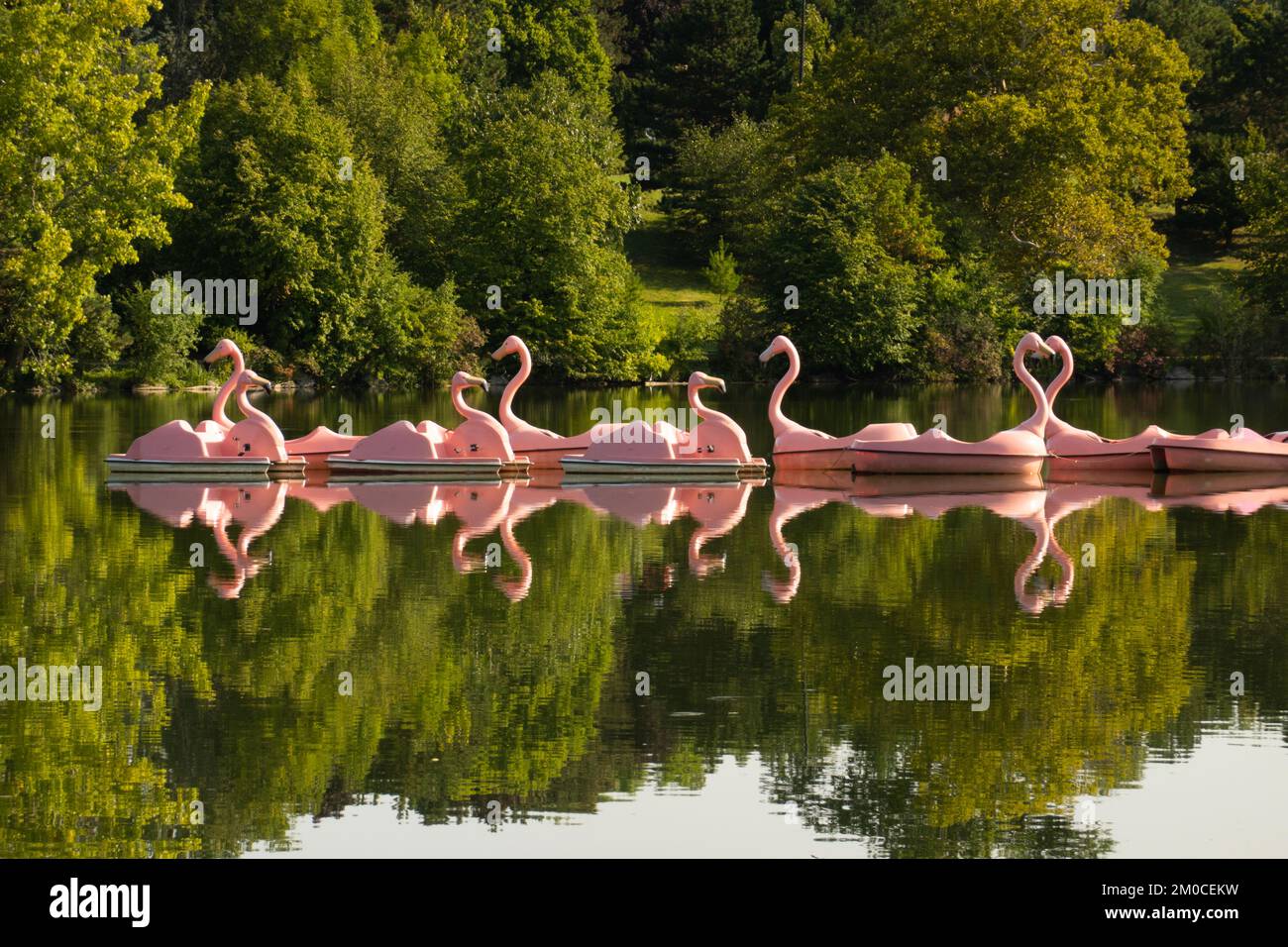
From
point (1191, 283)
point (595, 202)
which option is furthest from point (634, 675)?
point (1191, 283)

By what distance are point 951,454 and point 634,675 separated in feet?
49.0

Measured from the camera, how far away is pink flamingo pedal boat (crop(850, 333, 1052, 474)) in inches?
1072

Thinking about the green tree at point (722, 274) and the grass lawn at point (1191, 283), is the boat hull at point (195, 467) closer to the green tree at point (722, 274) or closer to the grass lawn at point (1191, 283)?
the green tree at point (722, 274)

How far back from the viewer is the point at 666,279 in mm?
77562

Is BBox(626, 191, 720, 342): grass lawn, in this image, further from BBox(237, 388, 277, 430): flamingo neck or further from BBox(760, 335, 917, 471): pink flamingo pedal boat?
BBox(237, 388, 277, 430): flamingo neck

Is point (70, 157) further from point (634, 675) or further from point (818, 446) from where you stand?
point (634, 675)

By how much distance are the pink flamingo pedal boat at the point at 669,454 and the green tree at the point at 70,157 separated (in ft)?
77.0

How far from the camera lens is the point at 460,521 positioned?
73.6 feet

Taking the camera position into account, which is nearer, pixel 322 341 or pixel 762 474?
pixel 762 474

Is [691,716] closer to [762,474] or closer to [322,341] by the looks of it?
[762,474]

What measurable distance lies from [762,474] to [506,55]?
2597 inches

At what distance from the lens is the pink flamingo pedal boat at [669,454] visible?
2750cm

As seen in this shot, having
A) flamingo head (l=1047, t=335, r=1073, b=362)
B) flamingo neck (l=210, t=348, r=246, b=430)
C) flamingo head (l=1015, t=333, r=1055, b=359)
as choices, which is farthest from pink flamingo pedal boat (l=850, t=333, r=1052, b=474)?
flamingo neck (l=210, t=348, r=246, b=430)
